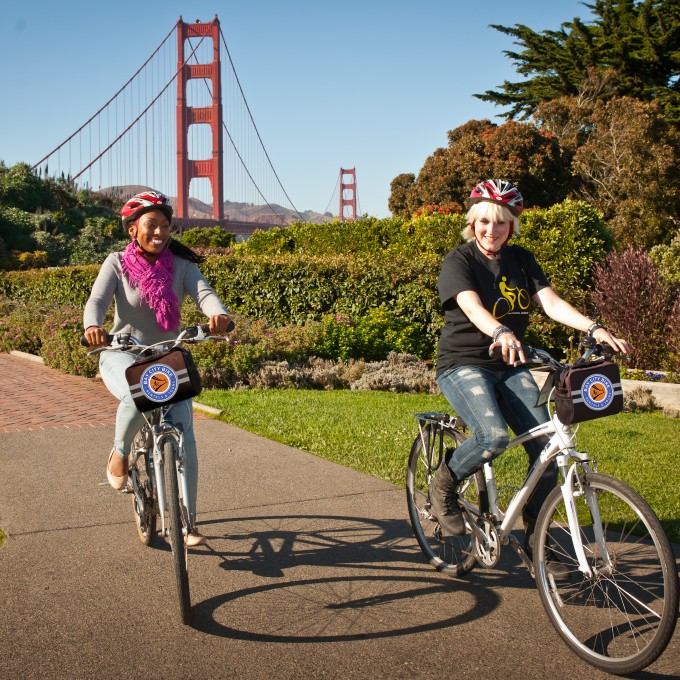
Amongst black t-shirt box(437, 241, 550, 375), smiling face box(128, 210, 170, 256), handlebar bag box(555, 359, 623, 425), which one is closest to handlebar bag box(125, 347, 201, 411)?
smiling face box(128, 210, 170, 256)

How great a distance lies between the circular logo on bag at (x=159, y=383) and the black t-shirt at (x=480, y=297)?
1246mm

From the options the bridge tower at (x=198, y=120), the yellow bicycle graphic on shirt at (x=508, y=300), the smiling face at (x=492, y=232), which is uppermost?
the bridge tower at (x=198, y=120)

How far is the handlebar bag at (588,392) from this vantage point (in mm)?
3334

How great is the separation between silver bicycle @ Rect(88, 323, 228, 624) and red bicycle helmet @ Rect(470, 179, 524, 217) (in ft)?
4.60

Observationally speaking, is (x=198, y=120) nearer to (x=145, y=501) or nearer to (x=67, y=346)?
(x=67, y=346)

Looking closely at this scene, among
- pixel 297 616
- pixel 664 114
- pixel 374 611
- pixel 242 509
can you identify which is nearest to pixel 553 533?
pixel 374 611

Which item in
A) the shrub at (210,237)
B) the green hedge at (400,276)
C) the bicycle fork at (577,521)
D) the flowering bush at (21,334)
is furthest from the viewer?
the shrub at (210,237)

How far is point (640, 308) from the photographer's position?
11352 mm

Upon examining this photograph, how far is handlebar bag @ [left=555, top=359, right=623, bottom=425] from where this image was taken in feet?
10.9

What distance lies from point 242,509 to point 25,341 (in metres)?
12.4

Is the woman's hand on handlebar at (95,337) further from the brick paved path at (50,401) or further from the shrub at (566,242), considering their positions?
the shrub at (566,242)

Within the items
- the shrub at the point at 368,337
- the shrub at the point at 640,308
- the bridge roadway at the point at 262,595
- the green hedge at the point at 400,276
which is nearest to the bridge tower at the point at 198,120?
the green hedge at the point at 400,276

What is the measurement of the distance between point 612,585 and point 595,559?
23 cm

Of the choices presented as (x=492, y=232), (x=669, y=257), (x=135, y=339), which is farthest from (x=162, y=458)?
(x=669, y=257)
